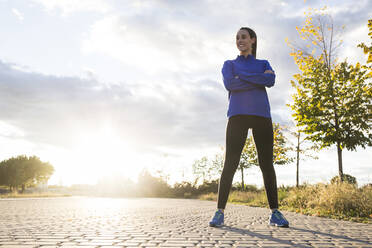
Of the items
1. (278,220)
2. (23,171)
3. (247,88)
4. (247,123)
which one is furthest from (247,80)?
(23,171)

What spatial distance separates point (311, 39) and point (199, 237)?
50.6 ft

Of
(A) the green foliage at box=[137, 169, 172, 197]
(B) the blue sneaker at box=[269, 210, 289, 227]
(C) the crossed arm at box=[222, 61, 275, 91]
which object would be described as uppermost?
(C) the crossed arm at box=[222, 61, 275, 91]

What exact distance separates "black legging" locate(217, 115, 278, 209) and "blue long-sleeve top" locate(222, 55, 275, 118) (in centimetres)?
9

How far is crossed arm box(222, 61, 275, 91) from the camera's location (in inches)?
148

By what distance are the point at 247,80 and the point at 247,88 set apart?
0.33 ft

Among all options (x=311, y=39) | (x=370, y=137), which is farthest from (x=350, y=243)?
(x=311, y=39)

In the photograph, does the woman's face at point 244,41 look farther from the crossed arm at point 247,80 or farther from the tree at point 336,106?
the tree at point 336,106

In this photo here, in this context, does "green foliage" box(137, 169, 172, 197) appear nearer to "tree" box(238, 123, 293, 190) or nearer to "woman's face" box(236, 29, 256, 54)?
"tree" box(238, 123, 293, 190)

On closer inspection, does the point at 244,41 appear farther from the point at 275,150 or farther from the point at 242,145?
the point at 275,150

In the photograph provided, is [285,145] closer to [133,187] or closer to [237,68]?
[237,68]

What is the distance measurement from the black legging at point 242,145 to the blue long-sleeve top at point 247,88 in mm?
92

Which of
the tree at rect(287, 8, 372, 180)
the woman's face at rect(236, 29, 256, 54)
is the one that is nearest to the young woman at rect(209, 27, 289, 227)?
the woman's face at rect(236, 29, 256, 54)

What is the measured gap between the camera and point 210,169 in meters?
34.9

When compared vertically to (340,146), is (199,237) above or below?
below
